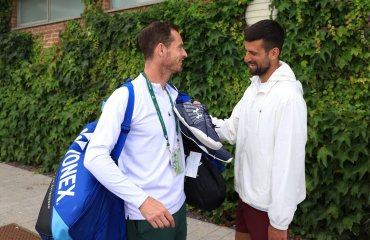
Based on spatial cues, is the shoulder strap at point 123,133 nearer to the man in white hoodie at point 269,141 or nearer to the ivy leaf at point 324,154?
the man in white hoodie at point 269,141

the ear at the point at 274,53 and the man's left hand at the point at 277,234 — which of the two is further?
the ear at the point at 274,53

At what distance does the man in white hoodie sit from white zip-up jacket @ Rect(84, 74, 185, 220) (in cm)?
42

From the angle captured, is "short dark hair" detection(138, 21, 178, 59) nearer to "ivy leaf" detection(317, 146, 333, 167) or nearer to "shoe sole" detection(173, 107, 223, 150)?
"shoe sole" detection(173, 107, 223, 150)

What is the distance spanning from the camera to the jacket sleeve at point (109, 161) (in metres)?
1.71

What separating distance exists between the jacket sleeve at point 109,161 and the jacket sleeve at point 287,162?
0.69 meters

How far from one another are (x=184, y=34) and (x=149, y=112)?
3216 mm

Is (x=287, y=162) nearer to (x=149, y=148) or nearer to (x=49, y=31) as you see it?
(x=149, y=148)

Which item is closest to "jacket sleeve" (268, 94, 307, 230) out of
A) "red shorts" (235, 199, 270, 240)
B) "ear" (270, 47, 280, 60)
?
"red shorts" (235, 199, 270, 240)

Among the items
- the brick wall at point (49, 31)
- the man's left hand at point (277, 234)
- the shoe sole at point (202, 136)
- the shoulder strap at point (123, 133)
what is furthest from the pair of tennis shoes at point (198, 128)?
the brick wall at point (49, 31)

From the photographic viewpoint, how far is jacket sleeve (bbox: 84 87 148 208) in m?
1.71

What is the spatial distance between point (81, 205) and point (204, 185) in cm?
74

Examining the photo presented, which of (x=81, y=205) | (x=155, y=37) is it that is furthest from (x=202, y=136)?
(x=81, y=205)

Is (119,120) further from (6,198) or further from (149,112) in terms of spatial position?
(6,198)

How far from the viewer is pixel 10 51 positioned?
7863mm
